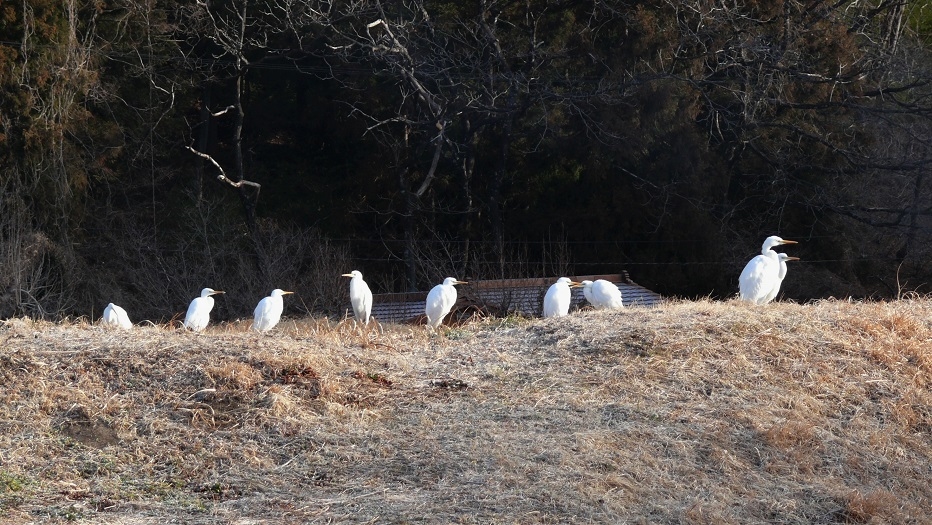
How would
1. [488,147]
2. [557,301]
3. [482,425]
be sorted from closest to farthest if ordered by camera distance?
[482,425]
[557,301]
[488,147]

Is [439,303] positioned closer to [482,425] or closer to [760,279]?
[760,279]

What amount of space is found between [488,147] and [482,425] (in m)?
19.2

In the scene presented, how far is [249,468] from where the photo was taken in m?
6.30

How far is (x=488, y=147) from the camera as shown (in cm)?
2566

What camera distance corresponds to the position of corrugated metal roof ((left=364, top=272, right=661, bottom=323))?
15594 mm

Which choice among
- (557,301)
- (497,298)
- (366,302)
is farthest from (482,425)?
(497,298)

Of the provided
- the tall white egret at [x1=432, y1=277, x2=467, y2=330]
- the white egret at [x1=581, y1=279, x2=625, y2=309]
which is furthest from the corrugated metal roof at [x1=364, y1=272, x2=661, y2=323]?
the white egret at [x1=581, y1=279, x2=625, y2=309]

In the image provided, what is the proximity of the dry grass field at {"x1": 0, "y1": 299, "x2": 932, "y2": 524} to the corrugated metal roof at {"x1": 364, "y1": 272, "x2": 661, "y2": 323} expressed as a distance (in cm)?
649

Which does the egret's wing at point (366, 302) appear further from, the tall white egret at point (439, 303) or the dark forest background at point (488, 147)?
the dark forest background at point (488, 147)

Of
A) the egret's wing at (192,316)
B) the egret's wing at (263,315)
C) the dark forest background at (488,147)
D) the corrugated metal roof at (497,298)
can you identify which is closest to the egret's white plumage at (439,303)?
the egret's wing at (263,315)

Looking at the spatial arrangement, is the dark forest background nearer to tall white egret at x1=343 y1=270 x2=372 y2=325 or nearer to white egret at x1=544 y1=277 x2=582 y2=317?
tall white egret at x1=343 y1=270 x2=372 y2=325

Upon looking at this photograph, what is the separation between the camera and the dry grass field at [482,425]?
19.3ft

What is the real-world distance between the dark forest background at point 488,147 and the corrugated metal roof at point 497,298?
372 cm

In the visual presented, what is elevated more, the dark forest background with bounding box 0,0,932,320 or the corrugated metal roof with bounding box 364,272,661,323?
the dark forest background with bounding box 0,0,932,320
